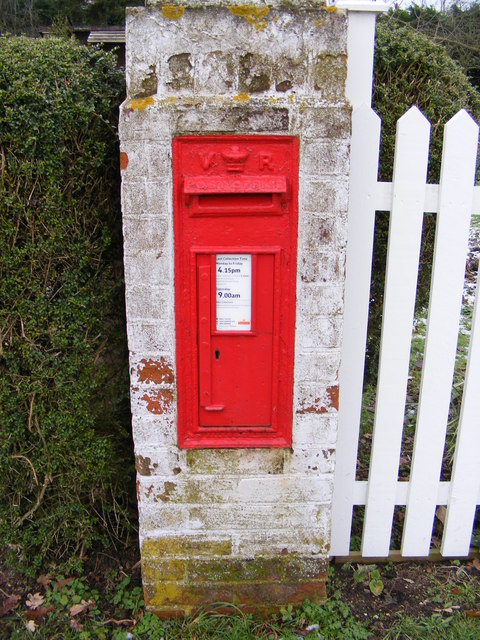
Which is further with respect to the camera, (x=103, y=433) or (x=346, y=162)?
(x=103, y=433)

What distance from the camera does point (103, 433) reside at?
8.30ft

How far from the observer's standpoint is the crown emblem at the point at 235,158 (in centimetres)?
192

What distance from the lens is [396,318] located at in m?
2.35

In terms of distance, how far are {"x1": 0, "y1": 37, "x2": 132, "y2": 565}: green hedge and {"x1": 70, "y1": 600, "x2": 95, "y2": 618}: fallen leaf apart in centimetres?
24

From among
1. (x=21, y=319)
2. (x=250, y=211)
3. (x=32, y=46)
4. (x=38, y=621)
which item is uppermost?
(x=32, y=46)

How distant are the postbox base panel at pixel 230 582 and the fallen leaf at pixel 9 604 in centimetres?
60

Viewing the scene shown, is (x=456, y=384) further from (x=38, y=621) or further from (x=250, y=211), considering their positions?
(x=38, y=621)

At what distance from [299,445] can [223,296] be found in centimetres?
71

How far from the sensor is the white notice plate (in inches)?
79.5

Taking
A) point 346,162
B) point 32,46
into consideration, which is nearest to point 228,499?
point 346,162

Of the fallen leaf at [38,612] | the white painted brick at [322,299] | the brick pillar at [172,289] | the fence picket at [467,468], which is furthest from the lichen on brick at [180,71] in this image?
the fallen leaf at [38,612]

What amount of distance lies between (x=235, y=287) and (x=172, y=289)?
0.78ft

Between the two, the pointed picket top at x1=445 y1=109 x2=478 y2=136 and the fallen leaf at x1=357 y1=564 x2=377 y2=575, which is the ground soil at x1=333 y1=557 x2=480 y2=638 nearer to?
the fallen leaf at x1=357 y1=564 x2=377 y2=575

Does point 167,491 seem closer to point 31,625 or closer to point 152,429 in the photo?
point 152,429
